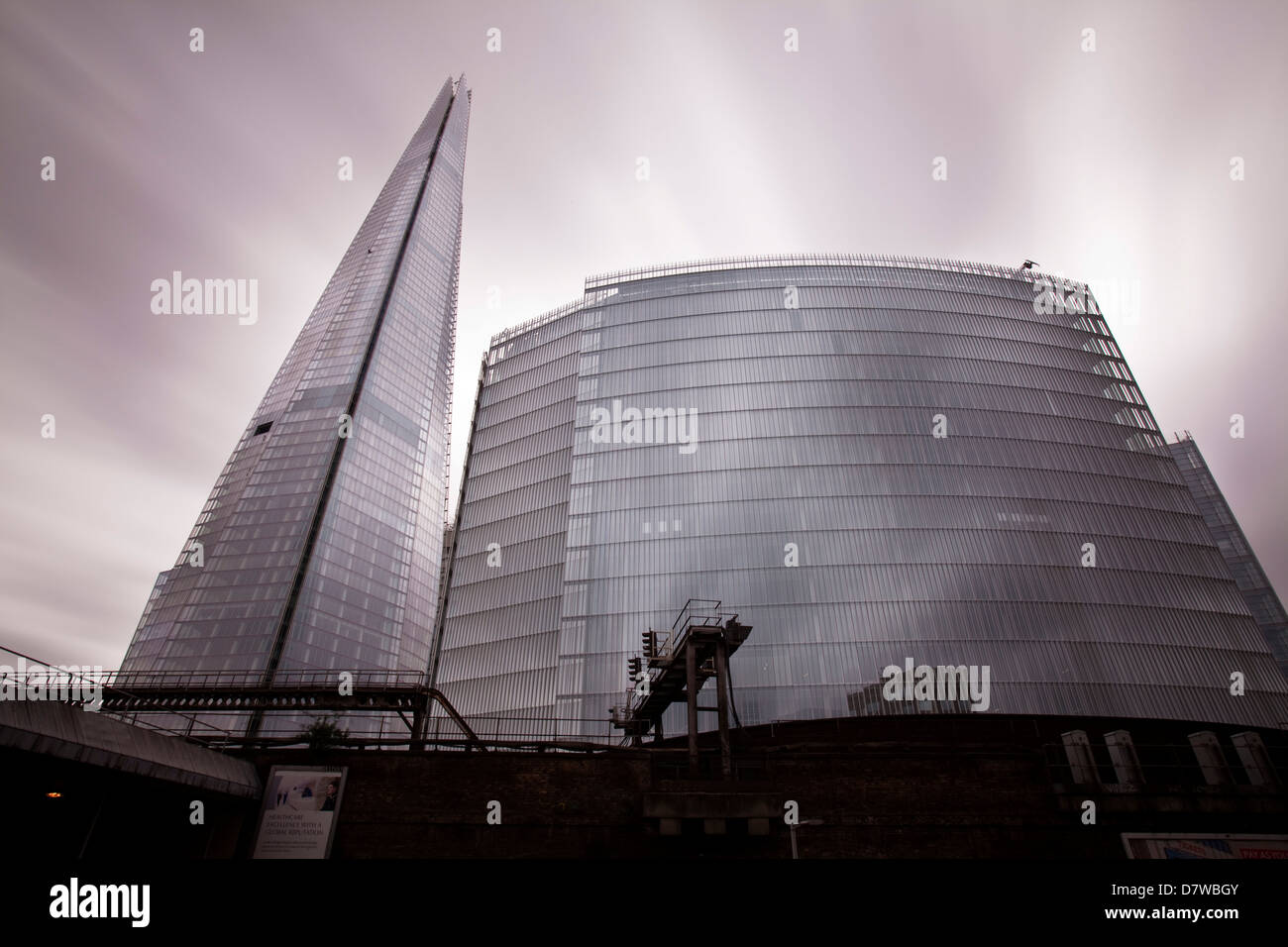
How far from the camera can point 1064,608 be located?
3747 cm

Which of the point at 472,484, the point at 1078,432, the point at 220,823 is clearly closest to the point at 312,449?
the point at 472,484

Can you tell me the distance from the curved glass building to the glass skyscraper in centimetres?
5742

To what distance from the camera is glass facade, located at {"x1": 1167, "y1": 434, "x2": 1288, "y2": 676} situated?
6288 centimetres

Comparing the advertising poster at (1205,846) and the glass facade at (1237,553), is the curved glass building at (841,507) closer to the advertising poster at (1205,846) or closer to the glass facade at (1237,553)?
the advertising poster at (1205,846)

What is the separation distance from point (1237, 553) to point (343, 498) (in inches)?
4607

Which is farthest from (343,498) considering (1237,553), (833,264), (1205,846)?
(1237,553)

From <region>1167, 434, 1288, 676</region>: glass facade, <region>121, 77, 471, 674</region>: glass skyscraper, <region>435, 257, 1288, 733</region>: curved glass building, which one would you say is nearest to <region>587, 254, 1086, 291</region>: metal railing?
<region>435, 257, 1288, 733</region>: curved glass building

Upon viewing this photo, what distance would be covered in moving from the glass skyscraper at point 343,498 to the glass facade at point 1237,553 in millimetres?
107464

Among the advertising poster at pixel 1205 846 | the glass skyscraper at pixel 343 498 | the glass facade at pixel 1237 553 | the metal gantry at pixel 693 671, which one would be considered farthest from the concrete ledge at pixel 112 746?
the glass facade at pixel 1237 553

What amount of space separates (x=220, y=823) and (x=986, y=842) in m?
24.5

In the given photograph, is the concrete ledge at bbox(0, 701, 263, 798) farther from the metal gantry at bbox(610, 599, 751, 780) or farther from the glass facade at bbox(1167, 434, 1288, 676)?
the glass facade at bbox(1167, 434, 1288, 676)
